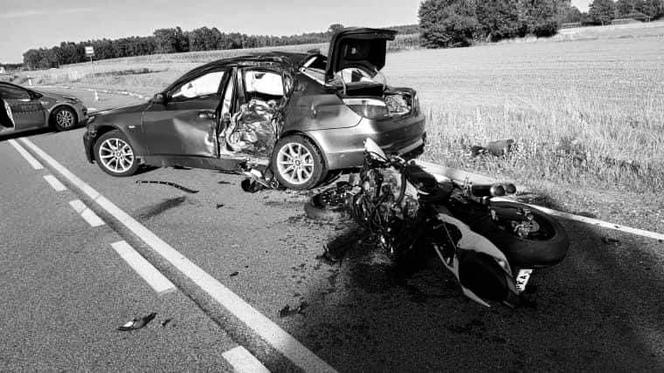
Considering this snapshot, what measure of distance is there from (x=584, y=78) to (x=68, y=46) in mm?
135956

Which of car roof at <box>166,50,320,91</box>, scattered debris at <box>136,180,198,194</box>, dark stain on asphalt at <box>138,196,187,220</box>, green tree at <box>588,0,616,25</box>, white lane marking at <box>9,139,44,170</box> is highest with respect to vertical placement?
green tree at <box>588,0,616,25</box>

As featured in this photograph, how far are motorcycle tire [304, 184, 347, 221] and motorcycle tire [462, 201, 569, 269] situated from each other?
1.78 m

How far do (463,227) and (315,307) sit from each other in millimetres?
1119

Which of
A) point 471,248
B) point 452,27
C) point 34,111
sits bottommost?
point 471,248

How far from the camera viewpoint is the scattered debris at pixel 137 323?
10.2 ft

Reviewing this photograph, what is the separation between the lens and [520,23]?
82438 millimetres

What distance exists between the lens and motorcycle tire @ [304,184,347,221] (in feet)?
15.7

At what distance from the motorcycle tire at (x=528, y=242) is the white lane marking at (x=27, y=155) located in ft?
25.4

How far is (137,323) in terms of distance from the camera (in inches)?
123

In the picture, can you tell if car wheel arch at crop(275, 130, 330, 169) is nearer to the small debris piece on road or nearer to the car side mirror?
the car side mirror

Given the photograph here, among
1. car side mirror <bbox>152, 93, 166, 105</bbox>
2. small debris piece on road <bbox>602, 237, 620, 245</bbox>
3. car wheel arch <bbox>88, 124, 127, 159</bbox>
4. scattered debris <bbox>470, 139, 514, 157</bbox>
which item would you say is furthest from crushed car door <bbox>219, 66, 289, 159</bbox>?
small debris piece on road <bbox>602, 237, 620, 245</bbox>

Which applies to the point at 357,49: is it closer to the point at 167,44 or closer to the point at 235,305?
the point at 235,305

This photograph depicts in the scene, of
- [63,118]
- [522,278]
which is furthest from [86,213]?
[63,118]

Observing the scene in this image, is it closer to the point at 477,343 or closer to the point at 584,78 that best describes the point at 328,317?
the point at 477,343
